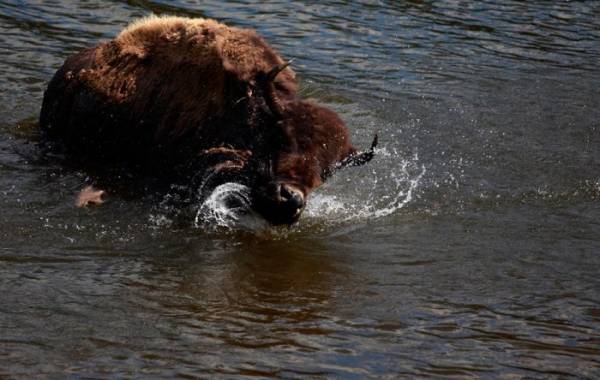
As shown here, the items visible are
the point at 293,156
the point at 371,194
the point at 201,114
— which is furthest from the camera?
the point at 371,194

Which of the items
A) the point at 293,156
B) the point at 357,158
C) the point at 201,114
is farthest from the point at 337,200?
the point at 293,156

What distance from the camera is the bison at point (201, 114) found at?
6.73 meters

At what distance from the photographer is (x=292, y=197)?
253 inches

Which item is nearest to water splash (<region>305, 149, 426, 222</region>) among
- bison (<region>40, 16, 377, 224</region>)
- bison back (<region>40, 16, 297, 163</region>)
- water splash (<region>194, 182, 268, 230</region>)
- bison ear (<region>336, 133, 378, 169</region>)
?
water splash (<region>194, 182, 268, 230</region>)

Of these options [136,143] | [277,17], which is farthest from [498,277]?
[277,17]

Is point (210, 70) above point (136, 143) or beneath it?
above

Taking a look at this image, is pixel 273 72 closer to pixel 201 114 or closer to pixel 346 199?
pixel 201 114

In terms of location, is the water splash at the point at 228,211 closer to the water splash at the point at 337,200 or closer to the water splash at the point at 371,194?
the water splash at the point at 337,200

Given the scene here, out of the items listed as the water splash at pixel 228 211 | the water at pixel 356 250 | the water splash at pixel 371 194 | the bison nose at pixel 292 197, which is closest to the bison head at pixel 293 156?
the bison nose at pixel 292 197

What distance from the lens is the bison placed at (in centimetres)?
673

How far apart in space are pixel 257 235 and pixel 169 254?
2.48ft

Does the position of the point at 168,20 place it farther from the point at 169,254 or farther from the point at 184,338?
the point at 184,338

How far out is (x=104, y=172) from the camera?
8.47 meters

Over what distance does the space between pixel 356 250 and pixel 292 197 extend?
0.79 m
